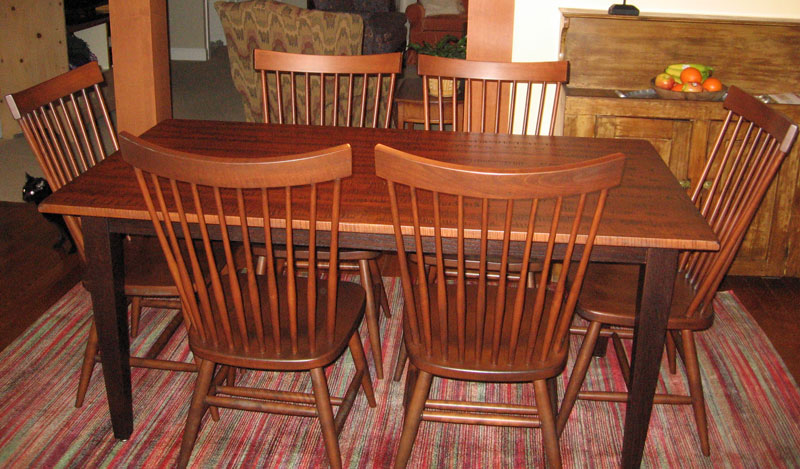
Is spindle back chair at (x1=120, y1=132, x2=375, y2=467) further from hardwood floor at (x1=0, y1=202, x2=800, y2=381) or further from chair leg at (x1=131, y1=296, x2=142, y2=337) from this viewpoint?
hardwood floor at (x1=0, y1=202, x2=800, y2=381)

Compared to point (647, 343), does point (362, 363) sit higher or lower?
lower

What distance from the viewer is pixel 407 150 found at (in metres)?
2.15

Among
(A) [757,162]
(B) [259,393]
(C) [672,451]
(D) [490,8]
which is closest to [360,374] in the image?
(B) [259,393]

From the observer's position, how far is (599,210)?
4.85 feet

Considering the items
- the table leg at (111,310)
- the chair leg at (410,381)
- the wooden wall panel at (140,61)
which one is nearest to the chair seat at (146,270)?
the table leg at (111,310)

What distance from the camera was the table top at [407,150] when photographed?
165 centimetres

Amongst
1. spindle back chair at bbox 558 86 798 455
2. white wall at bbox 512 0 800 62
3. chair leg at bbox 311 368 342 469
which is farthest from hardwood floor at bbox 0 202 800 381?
chair leg at bbox 311 368 342 469

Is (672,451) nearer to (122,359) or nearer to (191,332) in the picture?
(191,332)

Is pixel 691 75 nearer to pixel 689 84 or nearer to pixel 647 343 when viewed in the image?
pixel 689 84

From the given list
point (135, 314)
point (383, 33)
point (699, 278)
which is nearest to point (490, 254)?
point (699, 278)

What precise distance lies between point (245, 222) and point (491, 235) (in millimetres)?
504

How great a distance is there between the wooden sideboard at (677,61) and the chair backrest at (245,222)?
1351 millimetres

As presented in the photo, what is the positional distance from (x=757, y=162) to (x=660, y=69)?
105cm

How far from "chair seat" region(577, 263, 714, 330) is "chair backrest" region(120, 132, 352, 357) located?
68 cm
